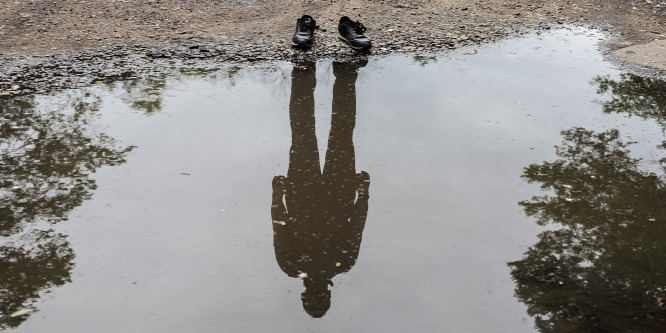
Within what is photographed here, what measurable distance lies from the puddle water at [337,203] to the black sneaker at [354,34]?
73 cm

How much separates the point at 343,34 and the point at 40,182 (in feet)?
14.0

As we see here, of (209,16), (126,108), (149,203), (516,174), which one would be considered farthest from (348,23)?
(149,203)

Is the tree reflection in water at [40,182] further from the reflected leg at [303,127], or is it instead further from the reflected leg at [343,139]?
the reflected leg at [343,139]

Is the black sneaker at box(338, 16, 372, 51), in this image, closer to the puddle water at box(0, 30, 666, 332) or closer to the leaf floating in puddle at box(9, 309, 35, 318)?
the puddle water at box(0, 30, 666, 332)

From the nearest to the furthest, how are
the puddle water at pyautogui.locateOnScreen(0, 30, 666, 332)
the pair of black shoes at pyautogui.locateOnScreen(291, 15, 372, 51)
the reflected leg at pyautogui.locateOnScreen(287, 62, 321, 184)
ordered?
the puddle water at pyautogui.locateOnScreen(0, 30, 666, 332), the reflected leg at pyautogui.locateOnScreen(287, 62, 321, 184), the pair of black shoes at pyautogui.locateOnScreen(291, 15, 372, 51)

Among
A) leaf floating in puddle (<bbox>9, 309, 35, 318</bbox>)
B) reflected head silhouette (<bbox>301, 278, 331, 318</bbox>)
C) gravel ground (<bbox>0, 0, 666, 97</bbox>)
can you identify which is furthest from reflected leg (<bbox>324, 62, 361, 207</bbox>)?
leaf floating in puddle (<bbox>9, 309, 35, 318</bbox>)

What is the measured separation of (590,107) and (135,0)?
21.4 ft

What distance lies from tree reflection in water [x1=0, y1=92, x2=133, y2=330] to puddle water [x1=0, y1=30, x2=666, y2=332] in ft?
0.06

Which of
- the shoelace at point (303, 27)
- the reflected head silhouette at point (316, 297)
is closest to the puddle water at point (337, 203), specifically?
the reflected head silhouette at point (316, 297)

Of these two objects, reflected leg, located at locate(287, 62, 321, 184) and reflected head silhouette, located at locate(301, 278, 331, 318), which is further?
reflected leg, located at locate(287, 62, 321, 184)

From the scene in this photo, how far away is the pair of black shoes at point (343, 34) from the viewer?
7.51 meters

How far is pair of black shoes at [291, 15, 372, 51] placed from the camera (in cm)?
751

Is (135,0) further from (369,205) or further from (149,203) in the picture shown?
(369,205)

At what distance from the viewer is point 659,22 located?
8.83 meters
